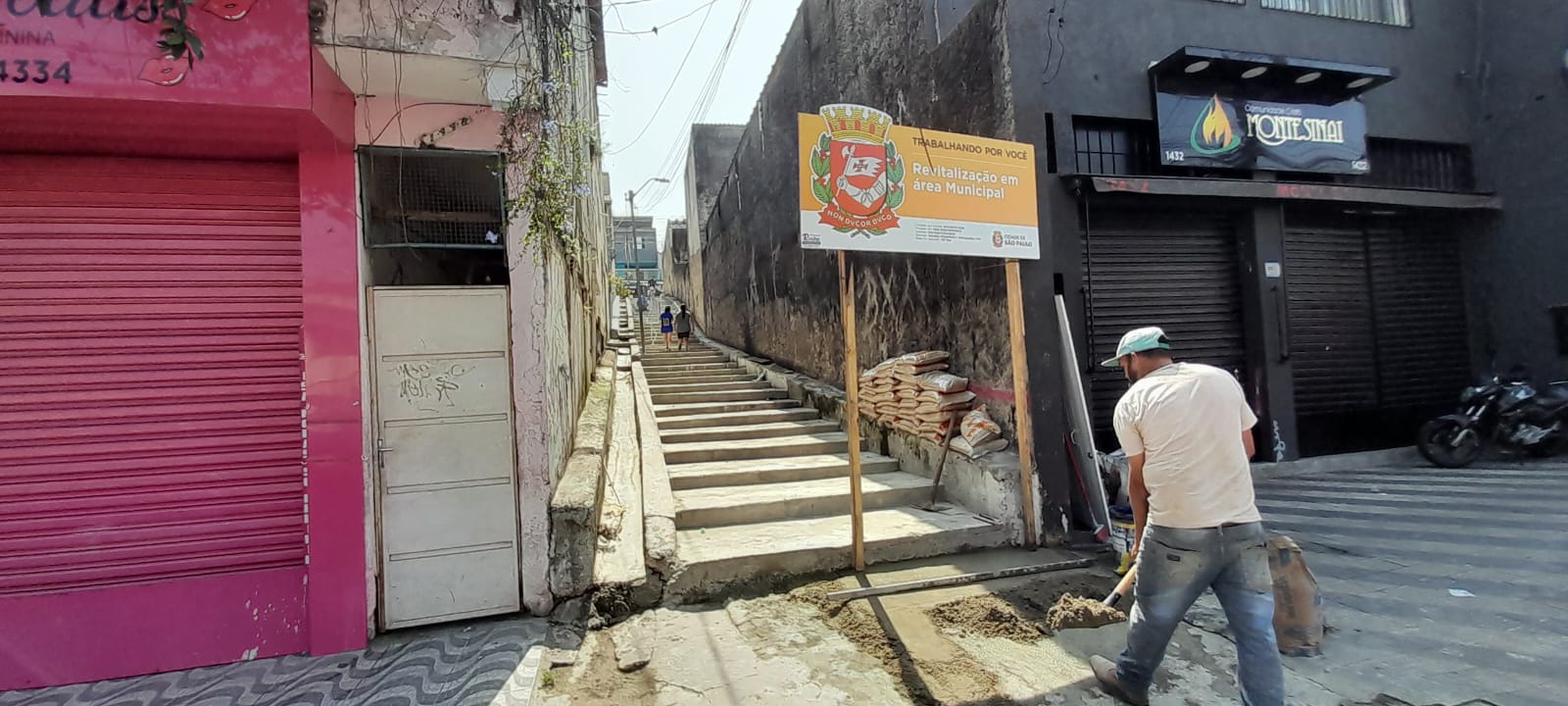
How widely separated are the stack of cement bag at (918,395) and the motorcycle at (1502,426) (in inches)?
243

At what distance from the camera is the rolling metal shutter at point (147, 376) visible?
3.27 metres

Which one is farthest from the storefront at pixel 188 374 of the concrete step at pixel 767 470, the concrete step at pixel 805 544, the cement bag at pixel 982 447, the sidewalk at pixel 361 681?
the cement bag at pixel 982 447

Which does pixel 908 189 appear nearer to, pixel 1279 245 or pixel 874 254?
pixel 874 254

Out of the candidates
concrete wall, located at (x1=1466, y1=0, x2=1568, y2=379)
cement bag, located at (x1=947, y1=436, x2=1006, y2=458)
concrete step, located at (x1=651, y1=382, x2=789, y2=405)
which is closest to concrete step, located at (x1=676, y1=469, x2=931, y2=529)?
cement bag, located at (x1=947, y1=436, x2=1006, y2=458)

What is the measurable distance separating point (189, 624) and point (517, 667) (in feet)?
6.08

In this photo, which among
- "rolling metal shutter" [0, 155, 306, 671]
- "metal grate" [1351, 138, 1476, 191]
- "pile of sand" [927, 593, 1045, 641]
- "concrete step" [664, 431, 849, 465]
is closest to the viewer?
"rolling metal shutter" [0, 155, 306, 671]

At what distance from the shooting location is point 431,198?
4.13 metres

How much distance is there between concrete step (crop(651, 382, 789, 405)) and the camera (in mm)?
8484

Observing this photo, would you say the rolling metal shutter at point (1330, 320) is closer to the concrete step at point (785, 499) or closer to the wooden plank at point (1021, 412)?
the wooden plank at point (1021, 412)

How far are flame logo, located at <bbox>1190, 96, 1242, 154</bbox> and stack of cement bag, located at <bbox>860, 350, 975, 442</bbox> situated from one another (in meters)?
3.63

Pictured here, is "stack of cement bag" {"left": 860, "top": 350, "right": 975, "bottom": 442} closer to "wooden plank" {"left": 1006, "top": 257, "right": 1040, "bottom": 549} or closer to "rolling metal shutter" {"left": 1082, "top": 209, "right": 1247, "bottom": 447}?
"wooden plank" {"left": 1006, "top": 257, "right": 1040, "bottom": 549}

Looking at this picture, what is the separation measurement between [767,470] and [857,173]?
2.91 metres

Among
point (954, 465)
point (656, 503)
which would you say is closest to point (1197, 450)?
point (954, 465)

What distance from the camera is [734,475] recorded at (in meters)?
5.71
